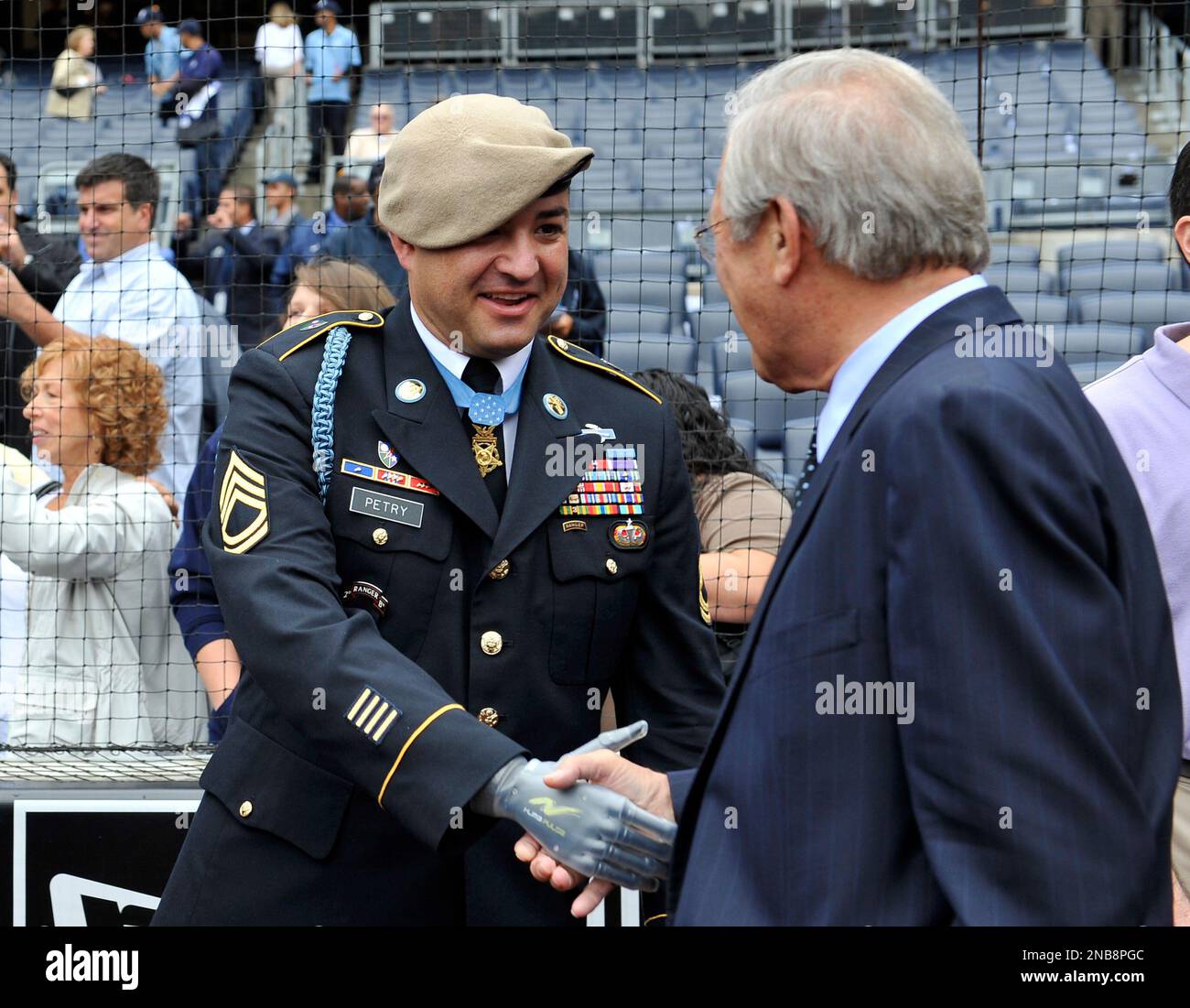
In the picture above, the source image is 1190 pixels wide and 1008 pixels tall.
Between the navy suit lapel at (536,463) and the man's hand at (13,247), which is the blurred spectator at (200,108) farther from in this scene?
the navy suit lapel at (536,463)

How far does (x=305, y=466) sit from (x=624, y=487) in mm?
514

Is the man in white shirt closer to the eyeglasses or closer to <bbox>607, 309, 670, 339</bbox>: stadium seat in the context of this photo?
<bbox>607, 309, 670, 339</bbox>: stadium seat

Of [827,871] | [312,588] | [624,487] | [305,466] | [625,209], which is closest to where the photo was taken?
[827,871]

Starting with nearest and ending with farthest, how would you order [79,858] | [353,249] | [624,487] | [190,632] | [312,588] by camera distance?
[312,588] → [624,487] → [79,858] → [190,632] → [353,249]

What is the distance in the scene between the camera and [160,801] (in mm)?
3605

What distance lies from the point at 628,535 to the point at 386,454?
402 millimetres

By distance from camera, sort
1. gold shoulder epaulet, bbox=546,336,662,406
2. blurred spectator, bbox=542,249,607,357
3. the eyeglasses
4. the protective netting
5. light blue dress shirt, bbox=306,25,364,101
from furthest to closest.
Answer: light blue dress shirt, bbox=306,25,364,101 < blurred spectator, bbox=542,249,607,357 < the protective netting < gold shoulder epaulet, bbox=546,336,662,406 < the eyeglasses

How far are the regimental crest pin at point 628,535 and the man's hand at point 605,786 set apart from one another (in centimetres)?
42

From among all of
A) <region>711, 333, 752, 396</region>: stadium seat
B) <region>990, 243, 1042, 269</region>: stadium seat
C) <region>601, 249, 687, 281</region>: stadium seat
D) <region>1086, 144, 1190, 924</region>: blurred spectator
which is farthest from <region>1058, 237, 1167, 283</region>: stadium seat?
<region>1086, 144, 1190, 924</region>: blurred spectator

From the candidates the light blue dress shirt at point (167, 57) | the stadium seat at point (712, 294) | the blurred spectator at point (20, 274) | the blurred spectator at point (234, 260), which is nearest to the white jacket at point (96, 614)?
the blurred spectator at point (20, 274)

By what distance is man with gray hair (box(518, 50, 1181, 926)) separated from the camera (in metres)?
1.39
